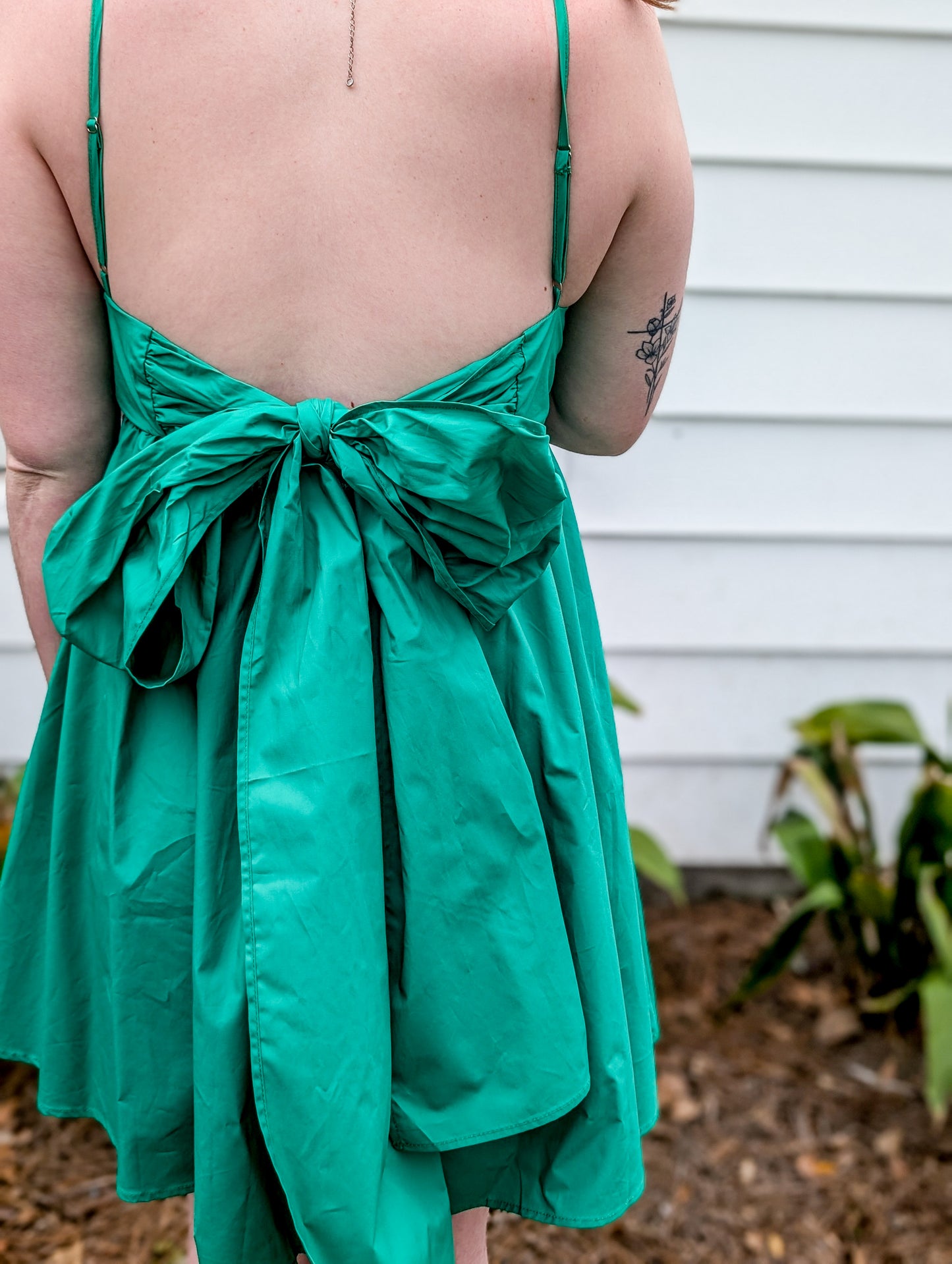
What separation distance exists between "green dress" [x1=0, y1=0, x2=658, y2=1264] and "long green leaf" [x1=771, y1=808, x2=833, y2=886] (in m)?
1.37

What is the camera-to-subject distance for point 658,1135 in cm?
221

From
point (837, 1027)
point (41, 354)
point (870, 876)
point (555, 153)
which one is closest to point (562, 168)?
point (555, 153)

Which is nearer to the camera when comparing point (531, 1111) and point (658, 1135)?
point (531, 1111)

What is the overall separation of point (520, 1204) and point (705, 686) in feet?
5.47

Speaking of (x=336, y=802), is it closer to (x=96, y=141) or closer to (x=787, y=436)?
(x=96, y=141)

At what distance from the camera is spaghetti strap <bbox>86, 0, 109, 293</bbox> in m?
0.93

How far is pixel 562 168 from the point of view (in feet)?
3.28

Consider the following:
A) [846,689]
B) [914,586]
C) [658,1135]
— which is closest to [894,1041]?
[658,1135]

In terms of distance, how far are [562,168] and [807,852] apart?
6.04 feet

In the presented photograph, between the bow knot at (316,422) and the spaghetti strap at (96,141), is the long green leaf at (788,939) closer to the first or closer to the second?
the bow knot at (316,422)

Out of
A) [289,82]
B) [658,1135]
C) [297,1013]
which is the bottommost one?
[658,1135]

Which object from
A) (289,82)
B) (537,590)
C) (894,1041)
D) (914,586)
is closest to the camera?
(289,82)

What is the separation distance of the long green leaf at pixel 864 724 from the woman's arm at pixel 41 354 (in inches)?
72.2

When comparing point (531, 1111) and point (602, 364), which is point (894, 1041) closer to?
point (531, 1111)
